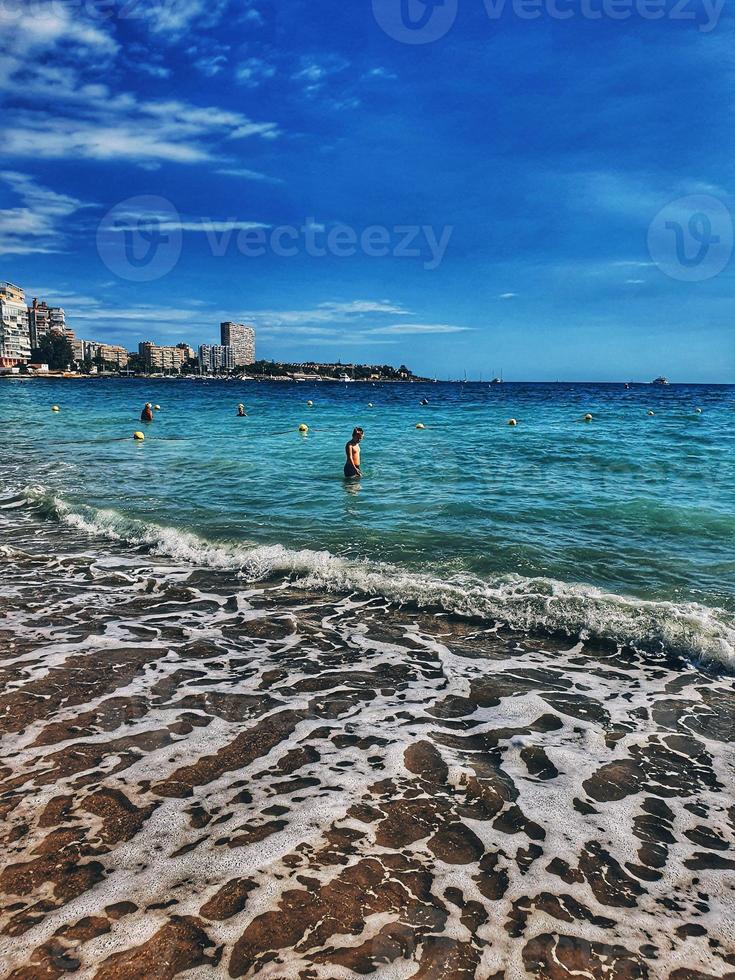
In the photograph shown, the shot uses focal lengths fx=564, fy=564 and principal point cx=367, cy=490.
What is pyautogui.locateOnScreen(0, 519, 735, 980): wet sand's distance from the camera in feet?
8.76

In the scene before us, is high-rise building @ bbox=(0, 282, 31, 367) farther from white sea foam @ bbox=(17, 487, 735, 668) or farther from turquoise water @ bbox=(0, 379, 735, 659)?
white sea foam @ bbox=(17, 487, 735, 668)

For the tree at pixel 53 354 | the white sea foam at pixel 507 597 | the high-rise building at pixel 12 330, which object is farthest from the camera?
the tree at pixel 53 354

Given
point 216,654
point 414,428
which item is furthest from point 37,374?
point 216,654

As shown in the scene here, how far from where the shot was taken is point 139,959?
2.51 meters

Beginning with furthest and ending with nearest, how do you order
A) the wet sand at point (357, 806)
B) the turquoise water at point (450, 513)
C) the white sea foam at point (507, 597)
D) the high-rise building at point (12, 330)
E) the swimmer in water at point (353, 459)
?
the high-rise building at point (12, 330) < the swimmer in water at point (353, 459) < the turquoise water at point (450, 513) < the white sea foam at point (507, 597) < the wet sand at point (357, 806)

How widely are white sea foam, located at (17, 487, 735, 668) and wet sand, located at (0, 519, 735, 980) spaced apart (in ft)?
1.63

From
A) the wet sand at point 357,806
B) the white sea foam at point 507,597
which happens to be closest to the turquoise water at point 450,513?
the white sea foam at point 507,597

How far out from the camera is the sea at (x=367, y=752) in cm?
273

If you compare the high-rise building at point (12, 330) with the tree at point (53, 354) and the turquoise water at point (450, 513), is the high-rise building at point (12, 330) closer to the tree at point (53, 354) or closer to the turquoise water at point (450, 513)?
the tree at point (53, 354)

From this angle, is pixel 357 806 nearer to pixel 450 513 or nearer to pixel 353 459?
pixel 450 513

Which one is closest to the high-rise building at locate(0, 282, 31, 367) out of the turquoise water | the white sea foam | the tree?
the tree

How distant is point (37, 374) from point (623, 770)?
181522 millimetres

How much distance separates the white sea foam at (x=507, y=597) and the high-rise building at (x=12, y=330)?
561ft

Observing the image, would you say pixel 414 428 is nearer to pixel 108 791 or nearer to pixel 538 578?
pixel 538 578
